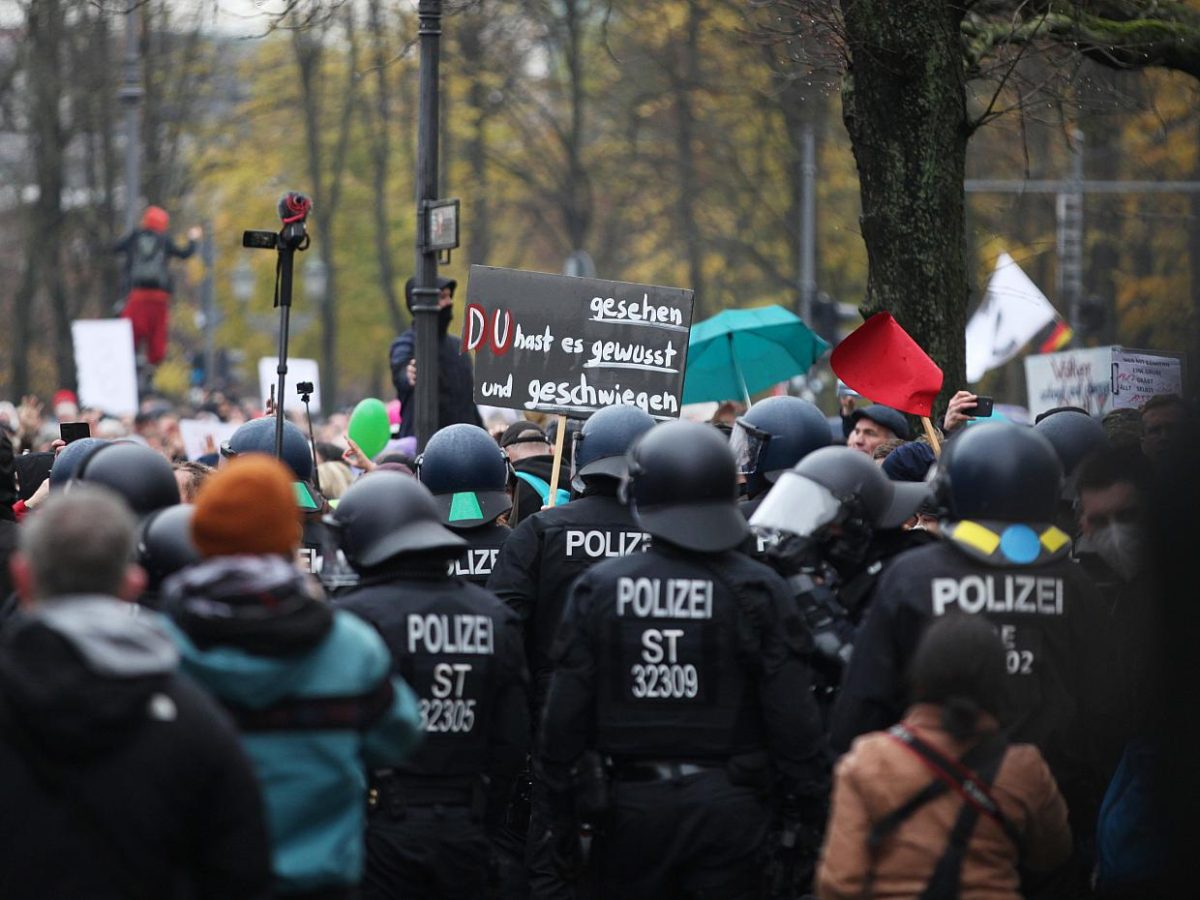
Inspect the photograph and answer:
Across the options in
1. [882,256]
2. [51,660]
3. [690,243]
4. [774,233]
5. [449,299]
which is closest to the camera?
[51,660]

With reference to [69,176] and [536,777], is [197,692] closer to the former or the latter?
[536,777]

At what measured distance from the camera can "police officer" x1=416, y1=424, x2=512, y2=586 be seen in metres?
7.46

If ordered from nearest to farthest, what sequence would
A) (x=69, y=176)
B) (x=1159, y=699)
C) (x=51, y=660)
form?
1. (x=51, y=660)
2. (x=1159, y=699)
3. (x=69, y=176)

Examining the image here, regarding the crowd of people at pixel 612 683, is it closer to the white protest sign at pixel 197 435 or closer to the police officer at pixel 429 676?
the police officer at pixel 429 676

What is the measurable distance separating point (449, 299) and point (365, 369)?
116 feet

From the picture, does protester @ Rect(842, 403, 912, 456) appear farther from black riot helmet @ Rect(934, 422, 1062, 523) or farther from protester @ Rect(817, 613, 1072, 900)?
protester @ Rect(817, 613, 1072, 900)

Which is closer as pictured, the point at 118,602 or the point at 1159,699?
the point at 118,602

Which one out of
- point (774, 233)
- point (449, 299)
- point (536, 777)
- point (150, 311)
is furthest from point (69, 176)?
point (536, 777)

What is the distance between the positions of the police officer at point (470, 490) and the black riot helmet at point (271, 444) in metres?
0.62

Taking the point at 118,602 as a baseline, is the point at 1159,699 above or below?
below

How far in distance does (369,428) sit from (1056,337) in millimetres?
10598

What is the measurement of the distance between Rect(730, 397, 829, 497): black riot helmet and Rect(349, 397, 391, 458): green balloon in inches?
208

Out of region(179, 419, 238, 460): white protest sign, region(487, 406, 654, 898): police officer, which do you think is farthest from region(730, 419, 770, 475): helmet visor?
region(179, 419, 238, 460): white protest sign

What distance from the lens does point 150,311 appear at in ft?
79.6
